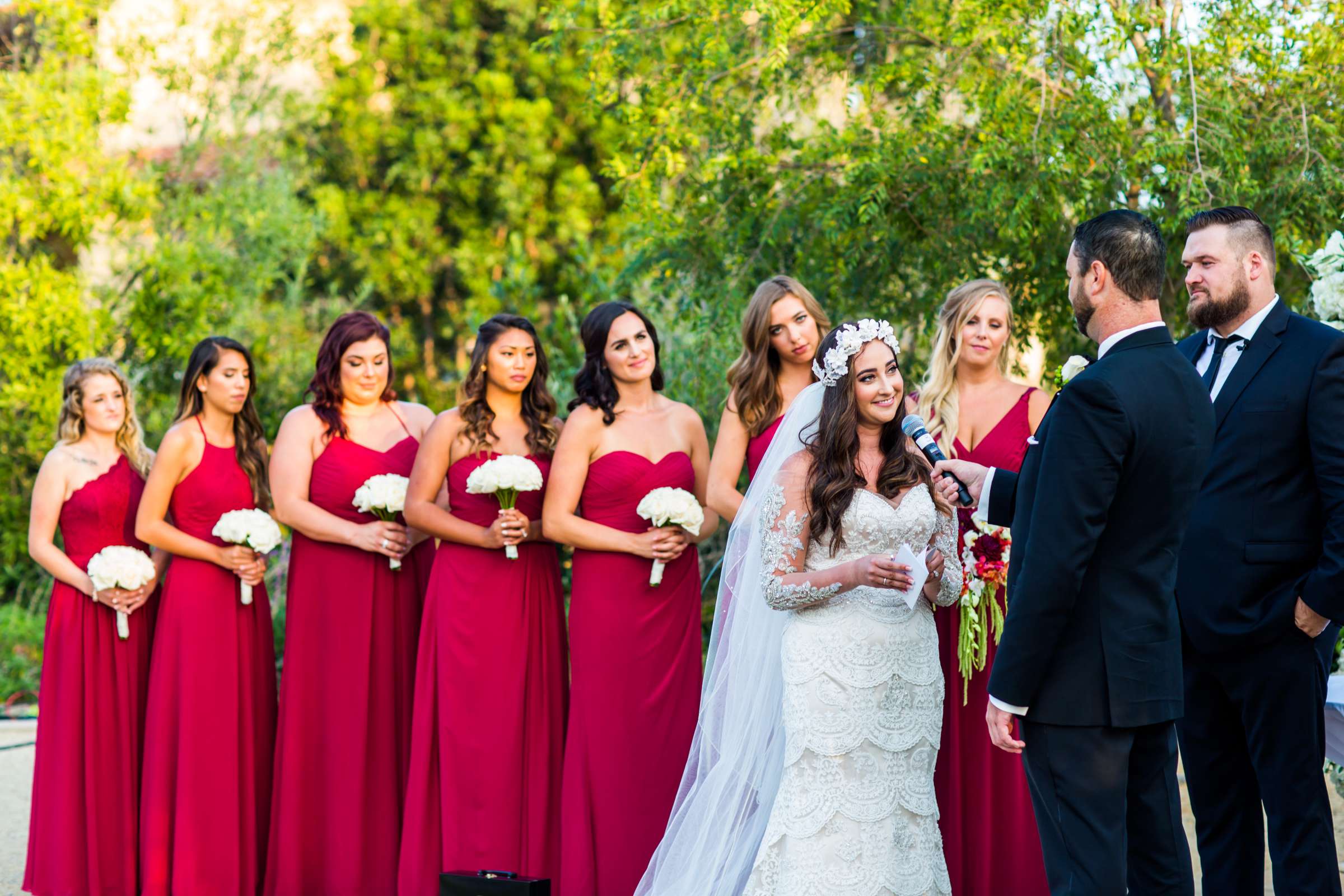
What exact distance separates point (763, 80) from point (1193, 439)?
4468mm

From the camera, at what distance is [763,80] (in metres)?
7.35

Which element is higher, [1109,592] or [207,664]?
[1109,592]

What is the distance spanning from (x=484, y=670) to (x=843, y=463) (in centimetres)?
199

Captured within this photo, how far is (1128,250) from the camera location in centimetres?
351

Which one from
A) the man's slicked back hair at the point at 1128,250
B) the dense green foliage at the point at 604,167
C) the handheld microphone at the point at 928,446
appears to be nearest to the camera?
the man's slicked back hair at the point at 1128,250

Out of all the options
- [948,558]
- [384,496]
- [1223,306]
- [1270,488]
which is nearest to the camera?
[1270,488]

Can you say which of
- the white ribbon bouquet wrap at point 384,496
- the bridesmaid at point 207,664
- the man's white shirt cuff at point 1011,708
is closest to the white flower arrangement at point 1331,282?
the man's white shirt cuff at point 1011,708

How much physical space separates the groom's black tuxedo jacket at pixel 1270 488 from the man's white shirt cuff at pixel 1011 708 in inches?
37.9

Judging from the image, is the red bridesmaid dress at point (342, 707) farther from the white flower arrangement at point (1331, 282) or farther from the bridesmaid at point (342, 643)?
the white flower arrangement at point (1331, 282)

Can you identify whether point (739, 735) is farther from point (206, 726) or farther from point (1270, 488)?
point (206, 726)

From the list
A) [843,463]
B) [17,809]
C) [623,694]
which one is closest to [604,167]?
[623,694]

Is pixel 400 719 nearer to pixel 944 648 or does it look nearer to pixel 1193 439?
pixel 944 648

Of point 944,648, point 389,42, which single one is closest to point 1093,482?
point 944,648

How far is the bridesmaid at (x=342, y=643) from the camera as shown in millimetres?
5621
